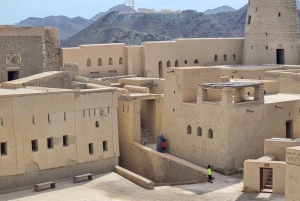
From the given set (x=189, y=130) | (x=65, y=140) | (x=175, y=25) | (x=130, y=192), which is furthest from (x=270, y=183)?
(x=175, y=25)

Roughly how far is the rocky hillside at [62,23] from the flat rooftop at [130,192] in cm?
10227

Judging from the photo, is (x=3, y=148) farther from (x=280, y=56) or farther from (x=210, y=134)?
(x=280, y=56)

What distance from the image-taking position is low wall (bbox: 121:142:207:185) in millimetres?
23366

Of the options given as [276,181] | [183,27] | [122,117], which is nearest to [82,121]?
[122,117]

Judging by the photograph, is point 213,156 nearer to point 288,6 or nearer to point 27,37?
point 27,37

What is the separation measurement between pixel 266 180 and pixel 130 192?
4.13 m

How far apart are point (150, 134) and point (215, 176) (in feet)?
17.0

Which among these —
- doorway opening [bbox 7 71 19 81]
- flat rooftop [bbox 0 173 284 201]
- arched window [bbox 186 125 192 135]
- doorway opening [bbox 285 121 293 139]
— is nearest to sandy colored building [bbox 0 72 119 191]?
flat rooftop [bbox 0 173 284 201]

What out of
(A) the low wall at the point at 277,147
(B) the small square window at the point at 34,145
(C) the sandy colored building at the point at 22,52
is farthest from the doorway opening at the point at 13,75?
(A) the low wall at the point at 277,147

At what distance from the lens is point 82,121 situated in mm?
23375

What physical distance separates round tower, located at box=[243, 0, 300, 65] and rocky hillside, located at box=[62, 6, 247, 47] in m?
54.7

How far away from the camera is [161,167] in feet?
81.6

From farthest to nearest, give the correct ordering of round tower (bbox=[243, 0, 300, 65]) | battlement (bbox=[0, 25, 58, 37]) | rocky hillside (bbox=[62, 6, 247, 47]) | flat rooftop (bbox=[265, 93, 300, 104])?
rocky hillside (bbox=[62, 6, 247, 47])
round tower (bbox=[243, 0, 300, 65])
battlement (bbox=[0, 25, 58, 37])
flat rooftop (bbox=[265, 93, 300, 104])

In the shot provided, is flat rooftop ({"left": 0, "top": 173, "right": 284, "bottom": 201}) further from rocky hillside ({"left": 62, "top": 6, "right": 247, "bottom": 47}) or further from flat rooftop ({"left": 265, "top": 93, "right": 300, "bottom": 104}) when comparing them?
rocky hillside ({"left": 62, "top": 6, "right": 247, "bottom": 47})
